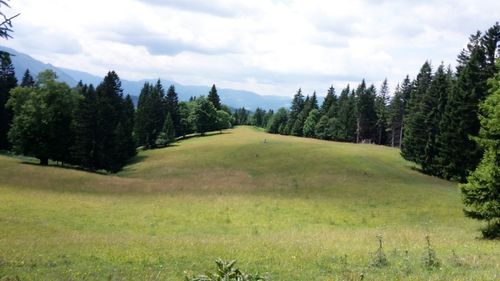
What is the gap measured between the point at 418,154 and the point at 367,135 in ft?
207

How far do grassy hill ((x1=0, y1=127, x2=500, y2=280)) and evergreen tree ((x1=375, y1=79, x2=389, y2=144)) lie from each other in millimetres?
42324

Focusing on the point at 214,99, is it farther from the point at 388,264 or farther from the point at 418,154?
the point at 388,264

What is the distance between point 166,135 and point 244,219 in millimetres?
76438

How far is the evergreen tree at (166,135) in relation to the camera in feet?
347

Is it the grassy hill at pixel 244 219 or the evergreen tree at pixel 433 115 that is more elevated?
the evergreen tree at pixel 433 115

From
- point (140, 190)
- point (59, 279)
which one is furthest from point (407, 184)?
point (59, 279)

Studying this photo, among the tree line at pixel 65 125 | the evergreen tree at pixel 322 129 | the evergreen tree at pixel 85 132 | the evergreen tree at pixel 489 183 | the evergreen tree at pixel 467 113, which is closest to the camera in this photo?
the evergreen tree at pixel 489 183

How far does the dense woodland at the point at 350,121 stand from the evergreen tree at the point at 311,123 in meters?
0.31

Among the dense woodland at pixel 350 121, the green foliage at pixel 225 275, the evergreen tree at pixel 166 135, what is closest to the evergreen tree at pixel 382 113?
the dense woodland at pixel 350 121

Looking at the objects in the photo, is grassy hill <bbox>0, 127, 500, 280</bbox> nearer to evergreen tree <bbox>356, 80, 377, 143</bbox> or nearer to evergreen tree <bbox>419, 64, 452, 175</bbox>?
evergreen tree <bbox>419, 64, 452, 175</bbox>

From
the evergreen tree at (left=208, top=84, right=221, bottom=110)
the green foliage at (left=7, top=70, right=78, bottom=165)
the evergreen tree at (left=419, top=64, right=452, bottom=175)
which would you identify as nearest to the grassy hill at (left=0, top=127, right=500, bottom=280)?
the evergreen tree at (left=419, top=64, right=452, bottom=175)

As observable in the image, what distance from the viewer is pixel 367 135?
411ft

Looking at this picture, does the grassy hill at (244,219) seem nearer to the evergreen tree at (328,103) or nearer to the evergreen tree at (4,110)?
the evergreen tree at (4,110)

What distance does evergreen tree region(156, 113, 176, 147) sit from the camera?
10565 centimetres
